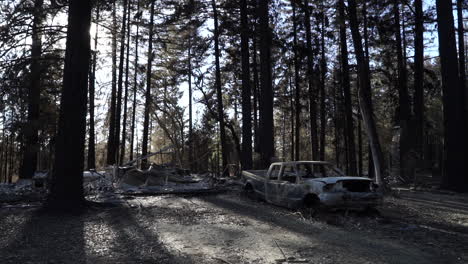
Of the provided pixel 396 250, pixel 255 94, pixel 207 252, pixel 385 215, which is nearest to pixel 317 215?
pixel 385 215

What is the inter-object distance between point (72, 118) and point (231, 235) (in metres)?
5.90

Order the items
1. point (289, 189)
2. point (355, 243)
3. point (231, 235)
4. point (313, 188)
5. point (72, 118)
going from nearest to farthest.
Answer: point (355, 243) → point (231, 235) → point (313, 188) → point (72, 118) → point (289, 189)

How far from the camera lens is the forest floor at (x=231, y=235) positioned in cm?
600

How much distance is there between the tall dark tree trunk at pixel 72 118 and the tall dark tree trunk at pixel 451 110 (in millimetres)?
13955

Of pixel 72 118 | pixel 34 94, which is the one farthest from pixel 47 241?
pixel 34 94

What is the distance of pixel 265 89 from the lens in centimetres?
2012

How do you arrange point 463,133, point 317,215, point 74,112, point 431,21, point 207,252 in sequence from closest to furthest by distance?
point 207,252 < point 317,215 < point 74,112 < point 463,133 < point 431,21

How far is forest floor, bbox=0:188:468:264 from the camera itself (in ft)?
19.7

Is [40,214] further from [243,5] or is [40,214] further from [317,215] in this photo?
[243,5]

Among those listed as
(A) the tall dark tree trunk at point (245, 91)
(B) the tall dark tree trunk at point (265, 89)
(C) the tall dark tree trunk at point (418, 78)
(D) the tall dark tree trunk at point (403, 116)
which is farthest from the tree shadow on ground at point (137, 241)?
(C) the tall dark tree trunk at point (418, 78)

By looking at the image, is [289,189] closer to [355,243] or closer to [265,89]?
[355,243]

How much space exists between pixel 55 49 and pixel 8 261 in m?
11.2

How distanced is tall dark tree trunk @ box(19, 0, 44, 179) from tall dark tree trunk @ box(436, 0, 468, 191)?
15.4m

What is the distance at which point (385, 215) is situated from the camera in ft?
33.7
